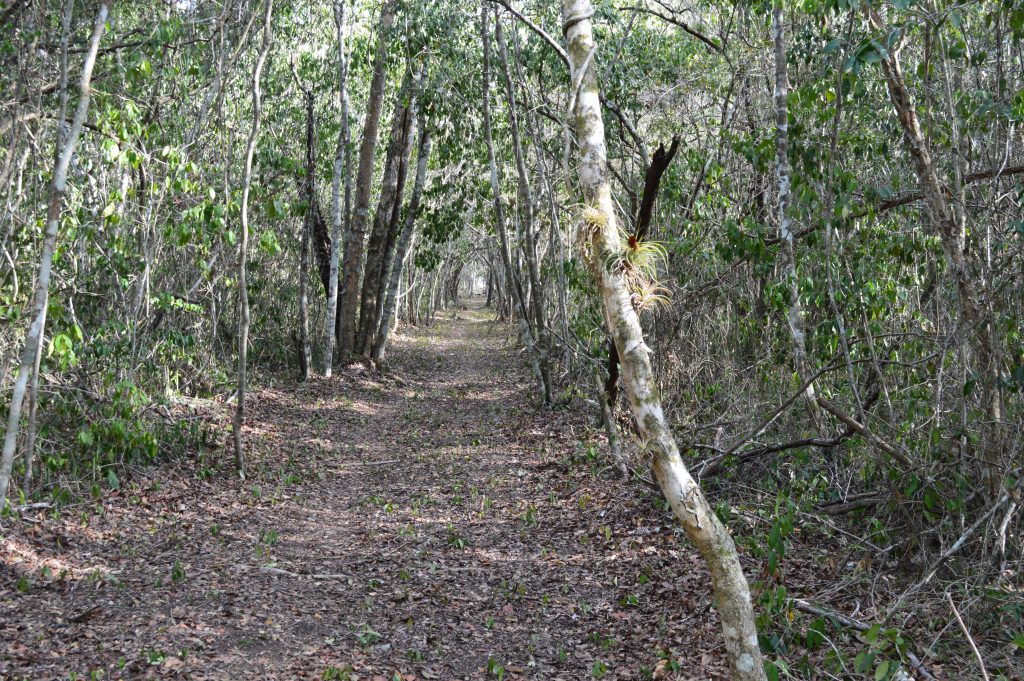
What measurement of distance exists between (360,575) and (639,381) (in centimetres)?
381

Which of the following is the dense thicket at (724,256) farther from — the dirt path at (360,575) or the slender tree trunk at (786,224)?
the dirt path at (360,575)

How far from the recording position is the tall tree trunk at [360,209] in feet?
51.5

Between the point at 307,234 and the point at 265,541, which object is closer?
the point at 265,541

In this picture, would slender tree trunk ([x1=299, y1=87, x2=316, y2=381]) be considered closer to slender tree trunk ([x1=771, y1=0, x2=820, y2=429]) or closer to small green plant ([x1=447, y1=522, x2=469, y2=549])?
small green plant ([x1=447, y1=522, x2=469, y2=549])

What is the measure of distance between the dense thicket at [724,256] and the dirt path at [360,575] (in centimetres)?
68

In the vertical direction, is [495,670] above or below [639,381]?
below

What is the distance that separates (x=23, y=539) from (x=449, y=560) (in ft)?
12.3

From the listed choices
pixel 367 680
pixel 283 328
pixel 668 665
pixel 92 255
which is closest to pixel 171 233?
pixel 92 255

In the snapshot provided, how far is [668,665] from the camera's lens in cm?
519

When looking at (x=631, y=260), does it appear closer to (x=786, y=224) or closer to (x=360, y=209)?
(x=786, y=224)

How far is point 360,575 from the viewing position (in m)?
7.05

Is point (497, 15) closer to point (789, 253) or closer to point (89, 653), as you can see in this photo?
point (789, 253)

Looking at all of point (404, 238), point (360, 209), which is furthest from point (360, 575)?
point (404, 238)

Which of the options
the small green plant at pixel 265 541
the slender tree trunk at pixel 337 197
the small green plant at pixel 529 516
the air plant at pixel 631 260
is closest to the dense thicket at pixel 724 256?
the air plant at pixel 631 260
